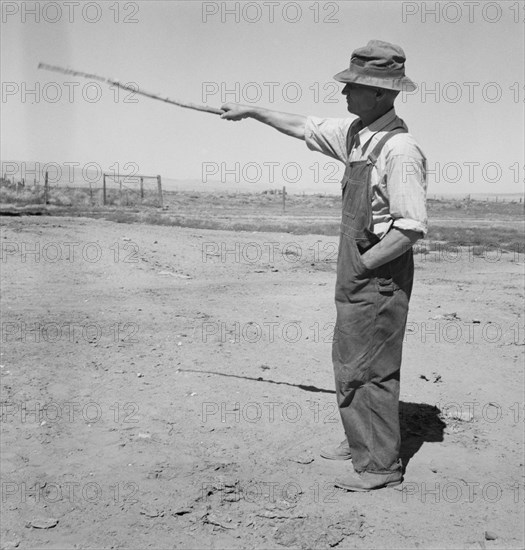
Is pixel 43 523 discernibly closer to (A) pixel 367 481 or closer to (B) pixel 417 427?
(A) pixel 367 481

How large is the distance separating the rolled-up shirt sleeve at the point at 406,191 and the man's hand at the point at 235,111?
3.52 feet

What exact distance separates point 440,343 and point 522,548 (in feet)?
11.6

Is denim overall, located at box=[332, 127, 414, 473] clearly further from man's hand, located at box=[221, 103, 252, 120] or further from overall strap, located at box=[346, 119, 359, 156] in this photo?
man's hand, located at box=[221, 103, 252, 120]

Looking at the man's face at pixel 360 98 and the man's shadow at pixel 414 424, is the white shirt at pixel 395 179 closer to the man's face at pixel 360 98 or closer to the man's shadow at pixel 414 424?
the man's face at pixel 360 98

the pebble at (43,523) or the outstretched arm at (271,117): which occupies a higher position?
the outstretched arm at (271,117)

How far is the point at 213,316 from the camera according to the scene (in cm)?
734

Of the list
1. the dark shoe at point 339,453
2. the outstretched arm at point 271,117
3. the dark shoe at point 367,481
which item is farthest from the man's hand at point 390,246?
the dark shoe at point 339,453

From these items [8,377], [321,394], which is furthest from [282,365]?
[8,377]

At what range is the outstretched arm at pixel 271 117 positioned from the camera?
3.84 meters

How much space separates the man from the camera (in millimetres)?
3252

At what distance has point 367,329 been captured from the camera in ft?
11.4

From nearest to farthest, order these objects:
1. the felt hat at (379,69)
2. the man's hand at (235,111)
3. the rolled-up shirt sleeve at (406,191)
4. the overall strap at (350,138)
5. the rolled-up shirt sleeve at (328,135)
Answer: the rolled-up shirt sleeve at (406,191), the felt hat at (379,69), the overall strap at (350,138), the rolled-up shirt sleeve at (328,135), the man's hand at (235,111)

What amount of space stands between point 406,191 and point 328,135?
713 millimetres

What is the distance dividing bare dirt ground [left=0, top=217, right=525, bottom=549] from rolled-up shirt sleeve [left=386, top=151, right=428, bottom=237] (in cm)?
143
